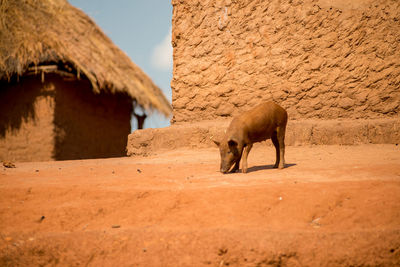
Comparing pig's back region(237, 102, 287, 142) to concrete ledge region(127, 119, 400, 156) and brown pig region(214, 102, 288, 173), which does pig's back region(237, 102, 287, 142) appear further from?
concrete ledge region(127, 119, 400, 156)

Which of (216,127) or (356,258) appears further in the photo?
(216,127)

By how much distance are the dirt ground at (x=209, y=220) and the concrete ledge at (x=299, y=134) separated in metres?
1.76

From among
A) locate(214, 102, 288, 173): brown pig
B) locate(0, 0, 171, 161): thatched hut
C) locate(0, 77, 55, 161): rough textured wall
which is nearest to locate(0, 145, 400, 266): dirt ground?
locate(214, 102, 288, 173): brown pig

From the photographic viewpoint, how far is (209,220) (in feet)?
6.97

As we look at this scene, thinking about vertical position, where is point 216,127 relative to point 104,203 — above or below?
above

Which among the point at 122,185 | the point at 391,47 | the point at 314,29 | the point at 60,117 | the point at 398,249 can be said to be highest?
the point at 314,29

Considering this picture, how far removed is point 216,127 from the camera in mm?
5340

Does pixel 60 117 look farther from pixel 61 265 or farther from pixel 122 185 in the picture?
pixel 61 265

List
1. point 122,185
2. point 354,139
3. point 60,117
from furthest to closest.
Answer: point 60,117, point 354,139, point 122,185

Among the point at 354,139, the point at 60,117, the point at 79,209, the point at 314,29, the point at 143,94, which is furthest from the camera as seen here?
the point at 143,94

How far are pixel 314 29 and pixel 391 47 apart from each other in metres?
1.04

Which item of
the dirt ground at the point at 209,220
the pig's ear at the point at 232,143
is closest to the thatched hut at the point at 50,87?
the dirt ground at the point at 209,220

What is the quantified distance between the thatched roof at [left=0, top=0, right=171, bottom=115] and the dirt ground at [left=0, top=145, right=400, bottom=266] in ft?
22.0

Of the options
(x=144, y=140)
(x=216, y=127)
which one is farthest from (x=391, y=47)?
(x=144, y=140)
